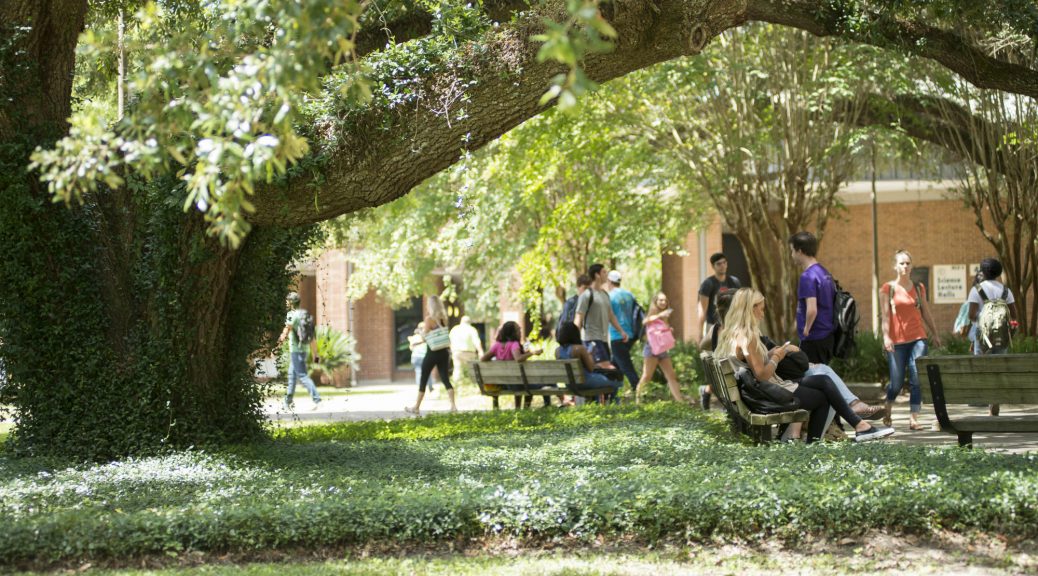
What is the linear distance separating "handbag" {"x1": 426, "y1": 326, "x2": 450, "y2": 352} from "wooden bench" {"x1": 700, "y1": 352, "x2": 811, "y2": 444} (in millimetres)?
7994

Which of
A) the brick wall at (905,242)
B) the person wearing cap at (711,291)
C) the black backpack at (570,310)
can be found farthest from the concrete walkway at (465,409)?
the brick wall at (905,242)

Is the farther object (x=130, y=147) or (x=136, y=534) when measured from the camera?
(x=136, y=534)

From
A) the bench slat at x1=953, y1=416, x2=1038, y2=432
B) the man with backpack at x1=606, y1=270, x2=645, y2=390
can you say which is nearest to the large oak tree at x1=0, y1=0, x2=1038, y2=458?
the bench slat at x1=953, y1=416, x2=1038, y2=432

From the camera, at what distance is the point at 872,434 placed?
9320 mm

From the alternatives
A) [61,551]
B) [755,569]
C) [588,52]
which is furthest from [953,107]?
[61,551]

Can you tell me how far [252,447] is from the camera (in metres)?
9.68

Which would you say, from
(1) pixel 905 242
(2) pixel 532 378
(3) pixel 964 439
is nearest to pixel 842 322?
(3) pixel 964 439

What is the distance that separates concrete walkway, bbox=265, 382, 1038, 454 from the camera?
10688 mm

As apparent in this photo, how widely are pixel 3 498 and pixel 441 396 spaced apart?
17120 millimetres

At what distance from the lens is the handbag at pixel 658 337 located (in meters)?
15.4

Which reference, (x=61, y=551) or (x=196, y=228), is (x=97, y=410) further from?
(x=61, y=551)

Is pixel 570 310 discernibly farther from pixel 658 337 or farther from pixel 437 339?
pixel 437 339

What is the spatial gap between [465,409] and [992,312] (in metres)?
9.19

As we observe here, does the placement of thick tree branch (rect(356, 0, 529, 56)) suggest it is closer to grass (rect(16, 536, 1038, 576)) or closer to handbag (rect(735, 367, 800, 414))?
handbag (rect(735, 367, 800, 414))
